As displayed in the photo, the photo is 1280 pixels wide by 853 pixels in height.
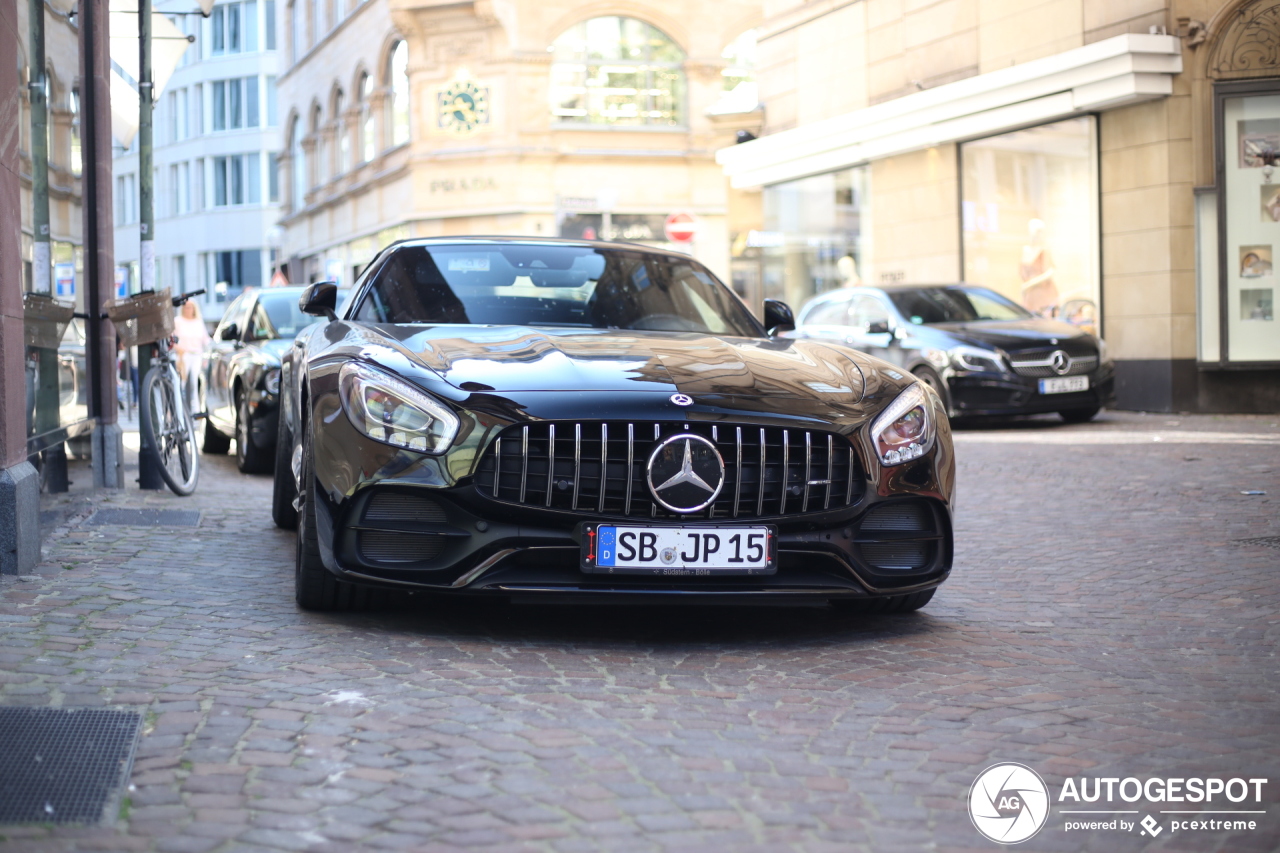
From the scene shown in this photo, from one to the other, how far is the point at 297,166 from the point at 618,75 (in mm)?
17455

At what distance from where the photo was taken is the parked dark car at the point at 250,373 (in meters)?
10.8

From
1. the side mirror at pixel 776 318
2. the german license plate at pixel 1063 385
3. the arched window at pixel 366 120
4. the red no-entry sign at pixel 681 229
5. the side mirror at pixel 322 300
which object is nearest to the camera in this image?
the side mirror at pixel 322 300

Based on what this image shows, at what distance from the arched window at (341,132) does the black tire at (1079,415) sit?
1170 inches

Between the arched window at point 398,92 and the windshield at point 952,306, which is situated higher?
the arched window at point 398,92

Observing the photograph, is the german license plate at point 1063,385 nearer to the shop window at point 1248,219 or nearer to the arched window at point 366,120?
the shop window at point 1248,219

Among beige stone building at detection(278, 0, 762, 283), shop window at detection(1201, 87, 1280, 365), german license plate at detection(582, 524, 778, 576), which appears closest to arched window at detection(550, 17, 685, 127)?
beige stone building at detection(278, 0, 762, 283)

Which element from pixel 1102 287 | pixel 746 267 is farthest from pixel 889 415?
pixel 746 267

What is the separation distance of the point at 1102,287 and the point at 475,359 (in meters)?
15.2

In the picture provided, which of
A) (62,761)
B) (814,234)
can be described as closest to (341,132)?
(814,234)

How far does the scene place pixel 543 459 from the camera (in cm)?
460

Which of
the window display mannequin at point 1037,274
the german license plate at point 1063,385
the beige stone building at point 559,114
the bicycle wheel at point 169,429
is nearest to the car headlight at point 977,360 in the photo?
the german license plate at point 1063,385

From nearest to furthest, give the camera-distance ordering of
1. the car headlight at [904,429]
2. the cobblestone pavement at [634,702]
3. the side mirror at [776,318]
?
1. the cobblestone pavement at [634,702]
2. the car headlight at [904,429]
3. the side mirror at [776,318]

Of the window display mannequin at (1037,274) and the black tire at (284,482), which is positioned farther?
the window display mannequin at (1037,274)

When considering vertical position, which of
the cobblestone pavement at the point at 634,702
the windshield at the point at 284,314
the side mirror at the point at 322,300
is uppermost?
the windshield at the point at 284,314
